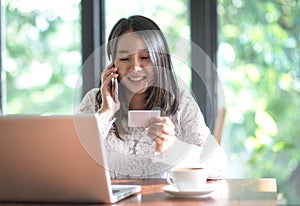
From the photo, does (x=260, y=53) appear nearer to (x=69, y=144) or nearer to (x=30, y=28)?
(x=30, y=28)

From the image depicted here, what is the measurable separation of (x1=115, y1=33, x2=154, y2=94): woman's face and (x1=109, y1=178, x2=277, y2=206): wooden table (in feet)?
1.47

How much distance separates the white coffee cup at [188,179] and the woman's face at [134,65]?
0.63m

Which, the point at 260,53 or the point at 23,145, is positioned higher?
the point at 260,53

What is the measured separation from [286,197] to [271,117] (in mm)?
457

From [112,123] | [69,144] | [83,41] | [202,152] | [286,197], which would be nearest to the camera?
[69,144]

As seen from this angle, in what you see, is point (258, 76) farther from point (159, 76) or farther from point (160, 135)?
point (160, 135)

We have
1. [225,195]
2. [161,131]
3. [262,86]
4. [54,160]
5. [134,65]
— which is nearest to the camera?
[54,160]

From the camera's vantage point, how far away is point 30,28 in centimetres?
392

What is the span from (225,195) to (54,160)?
48 cm

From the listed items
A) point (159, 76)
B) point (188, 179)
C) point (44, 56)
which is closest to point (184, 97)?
point (159, 76)

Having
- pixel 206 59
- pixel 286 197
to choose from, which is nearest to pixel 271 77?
pixel 206 59

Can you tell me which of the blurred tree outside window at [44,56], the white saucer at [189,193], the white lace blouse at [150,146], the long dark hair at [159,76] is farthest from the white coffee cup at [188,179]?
the blurred tree outside window at [44,56]

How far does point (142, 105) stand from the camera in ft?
7.73

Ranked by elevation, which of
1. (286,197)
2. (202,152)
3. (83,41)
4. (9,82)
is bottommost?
(286,197)
